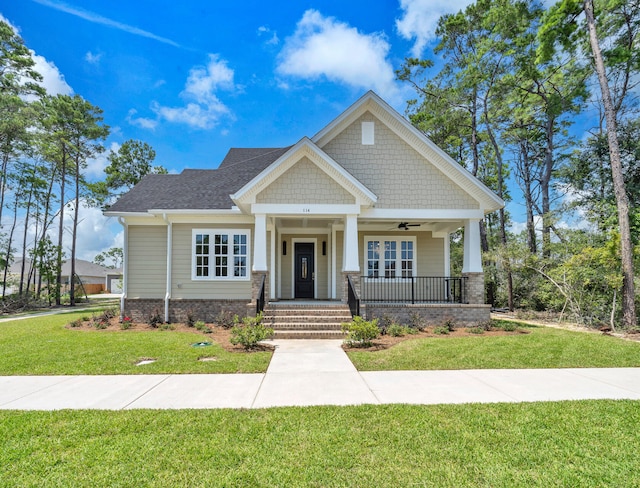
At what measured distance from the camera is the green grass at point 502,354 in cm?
680

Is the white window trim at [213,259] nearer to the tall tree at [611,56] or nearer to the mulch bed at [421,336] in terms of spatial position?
the mulch bed at [421,336]

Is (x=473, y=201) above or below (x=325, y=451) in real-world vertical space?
above

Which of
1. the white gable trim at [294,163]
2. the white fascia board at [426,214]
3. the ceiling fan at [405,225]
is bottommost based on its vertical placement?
the ceiling fan at [405,225]

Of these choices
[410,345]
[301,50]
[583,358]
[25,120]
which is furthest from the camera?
[25,120]

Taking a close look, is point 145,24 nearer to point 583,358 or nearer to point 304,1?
point 304,1

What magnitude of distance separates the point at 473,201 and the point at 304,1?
9.78 meters

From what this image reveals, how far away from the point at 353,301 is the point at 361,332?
7.46 feet

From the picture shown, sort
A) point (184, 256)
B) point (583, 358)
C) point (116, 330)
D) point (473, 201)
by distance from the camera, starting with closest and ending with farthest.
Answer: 1. point (583, 358)
2. point (116, 330)
3. point (473, 201)
4. point (184, 256)

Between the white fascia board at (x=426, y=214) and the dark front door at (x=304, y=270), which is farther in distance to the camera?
the dark front door at (x=304, y=270)

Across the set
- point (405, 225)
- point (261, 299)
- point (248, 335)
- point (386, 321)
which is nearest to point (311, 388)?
point (248, 335)

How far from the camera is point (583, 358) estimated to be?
23.9ft

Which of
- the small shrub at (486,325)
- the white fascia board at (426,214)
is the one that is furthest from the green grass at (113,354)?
the small shrub at (486,325)

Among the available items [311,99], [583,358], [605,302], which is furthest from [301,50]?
[605,302]

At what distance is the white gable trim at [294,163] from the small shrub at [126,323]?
17.9 feet
